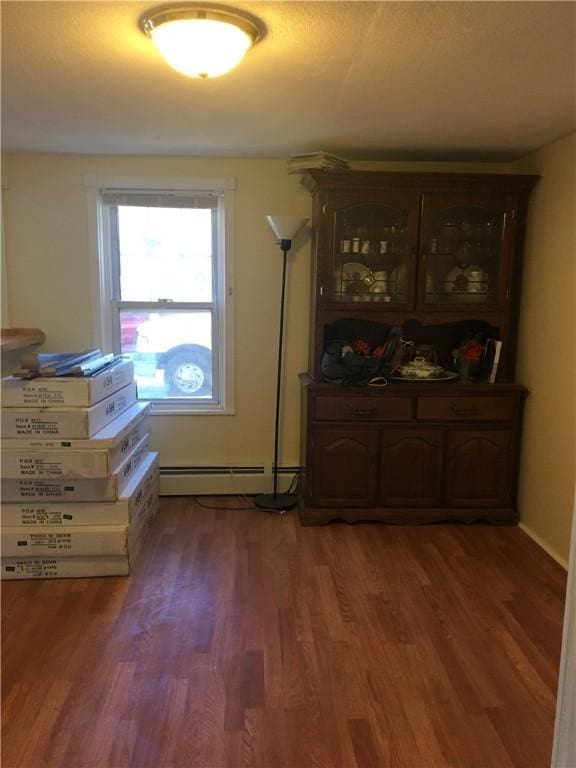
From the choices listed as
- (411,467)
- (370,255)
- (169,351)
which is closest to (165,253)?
(169,351)

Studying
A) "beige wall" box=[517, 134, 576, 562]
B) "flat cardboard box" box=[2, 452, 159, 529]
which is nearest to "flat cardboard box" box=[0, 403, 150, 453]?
"flat cardboard box" box=[2, 452, 159, 529]

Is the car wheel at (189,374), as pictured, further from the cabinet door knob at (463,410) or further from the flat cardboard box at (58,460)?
the cabinet door knob at (463,410)

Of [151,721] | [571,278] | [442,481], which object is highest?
[571,278]

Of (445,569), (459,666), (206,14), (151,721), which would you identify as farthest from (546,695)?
(206,14)

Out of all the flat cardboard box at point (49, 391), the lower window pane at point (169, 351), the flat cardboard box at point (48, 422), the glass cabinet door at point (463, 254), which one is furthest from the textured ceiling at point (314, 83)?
the flat cardboard box at point (48, 422)

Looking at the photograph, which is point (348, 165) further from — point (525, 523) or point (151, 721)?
point (151, 721)

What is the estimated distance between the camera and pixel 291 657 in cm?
221

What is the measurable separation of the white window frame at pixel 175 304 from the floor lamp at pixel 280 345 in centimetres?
32

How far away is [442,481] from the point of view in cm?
342

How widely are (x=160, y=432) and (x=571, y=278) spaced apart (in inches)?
103

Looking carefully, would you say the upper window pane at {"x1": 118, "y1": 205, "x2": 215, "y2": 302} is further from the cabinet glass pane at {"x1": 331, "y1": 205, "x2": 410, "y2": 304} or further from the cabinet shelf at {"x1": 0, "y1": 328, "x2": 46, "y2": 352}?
the cabinet glass pane at {"x1": 331, "y1": 205, "x2": 410, "y2": 304}

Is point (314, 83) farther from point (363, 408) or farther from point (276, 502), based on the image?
point (276, 502)

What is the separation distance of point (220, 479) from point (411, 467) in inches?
50.5

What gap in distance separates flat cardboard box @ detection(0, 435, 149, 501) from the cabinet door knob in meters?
1.93
